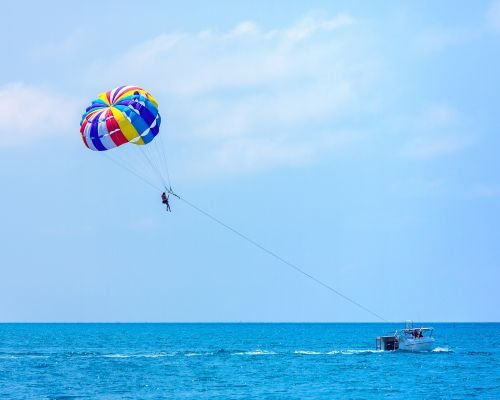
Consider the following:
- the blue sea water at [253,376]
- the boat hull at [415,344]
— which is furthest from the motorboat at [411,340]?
the blue sea water at [253,376]

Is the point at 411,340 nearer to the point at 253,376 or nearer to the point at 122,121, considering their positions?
the point at 253,376

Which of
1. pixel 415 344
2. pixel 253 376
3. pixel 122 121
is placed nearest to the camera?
pixel 122 121

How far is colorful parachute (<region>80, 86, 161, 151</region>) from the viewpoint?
38.3 m

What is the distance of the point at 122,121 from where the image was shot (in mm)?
38281

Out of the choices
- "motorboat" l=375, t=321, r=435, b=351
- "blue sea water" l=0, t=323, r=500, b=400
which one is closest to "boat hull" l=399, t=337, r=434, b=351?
"motorboat" l=375, t=321, r=435, b=351

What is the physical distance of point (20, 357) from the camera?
73.4m

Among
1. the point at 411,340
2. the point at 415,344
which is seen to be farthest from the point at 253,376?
the point at 415,344

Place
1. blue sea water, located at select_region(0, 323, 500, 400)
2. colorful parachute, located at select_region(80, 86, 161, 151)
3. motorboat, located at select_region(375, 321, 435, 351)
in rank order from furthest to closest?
1. motorboat, located at select_region(375, 321, 435, 351)
2. blue sea water, located at select_region(0, 323, 500, 400)
3. colorful parachute, located at select_region(80, 86, 161, 151)

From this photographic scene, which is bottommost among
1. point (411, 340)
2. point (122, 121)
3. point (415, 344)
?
point (415, 344)

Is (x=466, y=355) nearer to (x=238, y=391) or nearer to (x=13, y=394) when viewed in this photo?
(x=238, y=391)

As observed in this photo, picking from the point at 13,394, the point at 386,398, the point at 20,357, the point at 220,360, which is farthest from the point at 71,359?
the point at 386,398

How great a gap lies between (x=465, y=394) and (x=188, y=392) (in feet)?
49.3

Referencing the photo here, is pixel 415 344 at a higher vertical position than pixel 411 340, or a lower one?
lower

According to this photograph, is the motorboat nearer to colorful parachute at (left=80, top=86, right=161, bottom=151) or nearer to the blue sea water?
the blue sea water
